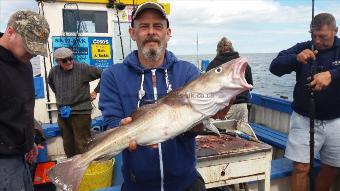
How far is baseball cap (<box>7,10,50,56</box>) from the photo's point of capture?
321 centimetres

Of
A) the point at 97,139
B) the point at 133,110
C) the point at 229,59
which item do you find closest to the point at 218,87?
the point at 133,110

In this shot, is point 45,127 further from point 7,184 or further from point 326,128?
point 326,128

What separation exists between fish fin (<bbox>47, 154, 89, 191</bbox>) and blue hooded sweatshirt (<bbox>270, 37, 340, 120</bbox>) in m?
3.20

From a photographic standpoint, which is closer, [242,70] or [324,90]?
[242,70]

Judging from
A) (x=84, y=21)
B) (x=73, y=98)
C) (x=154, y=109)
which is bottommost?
(x=73, y=98)

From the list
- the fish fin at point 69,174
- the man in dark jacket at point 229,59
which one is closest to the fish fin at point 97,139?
the fish fin at point 69,174

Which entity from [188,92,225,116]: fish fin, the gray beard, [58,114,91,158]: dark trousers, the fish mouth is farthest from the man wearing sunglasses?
the fish mouth

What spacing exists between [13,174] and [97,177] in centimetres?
263

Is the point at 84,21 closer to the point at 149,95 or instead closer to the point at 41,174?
the point at 41,174

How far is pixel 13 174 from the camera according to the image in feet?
10.2

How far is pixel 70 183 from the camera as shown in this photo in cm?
256

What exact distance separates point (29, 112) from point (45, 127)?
4.75 metres

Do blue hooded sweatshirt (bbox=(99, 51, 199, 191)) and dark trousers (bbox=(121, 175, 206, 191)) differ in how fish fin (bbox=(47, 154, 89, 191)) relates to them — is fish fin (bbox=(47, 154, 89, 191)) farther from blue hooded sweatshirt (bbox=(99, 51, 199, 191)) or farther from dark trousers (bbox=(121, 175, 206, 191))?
dark trousers (bbox=(121, 175, 206, 191))

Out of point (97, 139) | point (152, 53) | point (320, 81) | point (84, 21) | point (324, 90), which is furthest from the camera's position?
point (84, 21)
